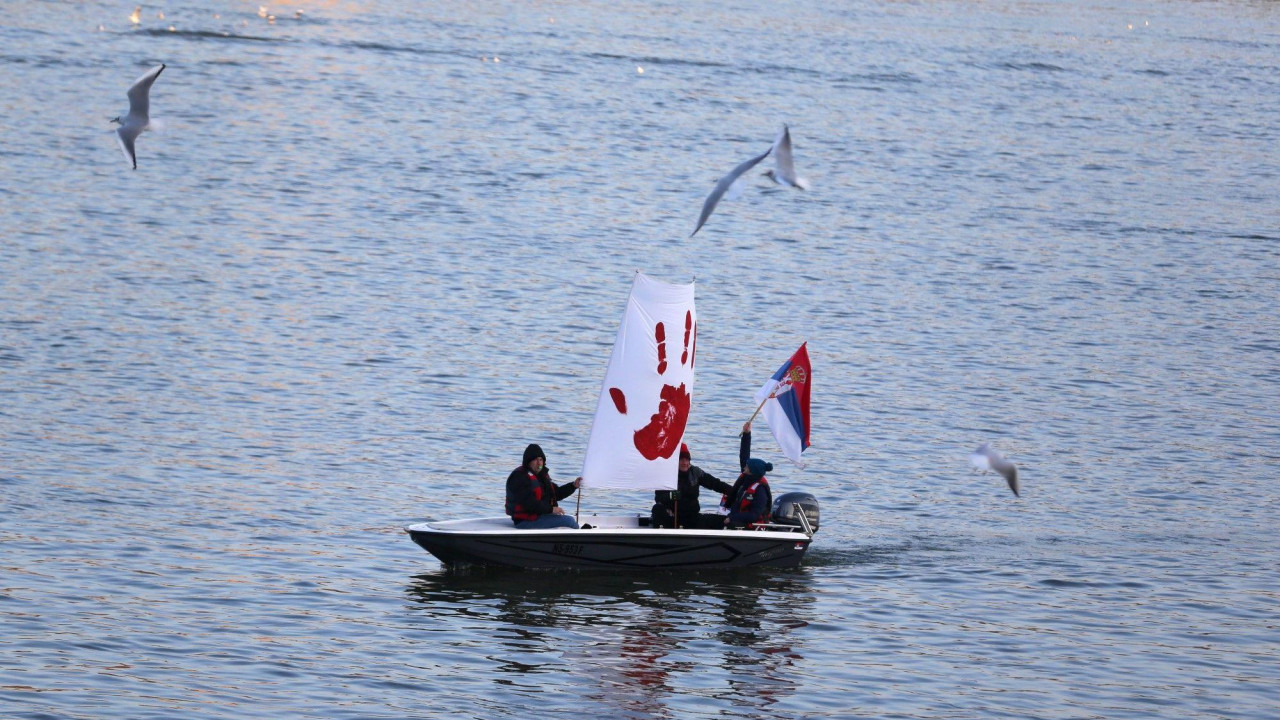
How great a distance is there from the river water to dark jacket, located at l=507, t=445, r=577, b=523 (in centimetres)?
107

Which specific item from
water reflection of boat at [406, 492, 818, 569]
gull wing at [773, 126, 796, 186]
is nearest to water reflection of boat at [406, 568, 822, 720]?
water reflection of boat at [406, 492, 818, 569]

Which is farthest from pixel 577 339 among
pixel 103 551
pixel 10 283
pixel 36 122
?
pixel 36 122

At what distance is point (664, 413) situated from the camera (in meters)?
26.3

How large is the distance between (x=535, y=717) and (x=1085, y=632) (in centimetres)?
911

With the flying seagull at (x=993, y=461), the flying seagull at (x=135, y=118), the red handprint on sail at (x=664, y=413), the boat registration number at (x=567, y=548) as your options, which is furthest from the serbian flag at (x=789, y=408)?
the flying seagull at (x=135, y=118)

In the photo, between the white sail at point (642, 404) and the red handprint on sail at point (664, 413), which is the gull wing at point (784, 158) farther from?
the red handprint on sail at point (664, 413)

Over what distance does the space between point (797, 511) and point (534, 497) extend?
4413 millimetres

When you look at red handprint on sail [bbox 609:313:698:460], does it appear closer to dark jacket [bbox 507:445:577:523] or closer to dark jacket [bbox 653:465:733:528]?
dark jacket [bbox 653:465:733:528]

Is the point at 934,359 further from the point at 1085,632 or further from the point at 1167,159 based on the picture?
the point at 1167,159

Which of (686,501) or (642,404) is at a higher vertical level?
(642,404)

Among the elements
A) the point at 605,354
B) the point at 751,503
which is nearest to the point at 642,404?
the point at 751,503

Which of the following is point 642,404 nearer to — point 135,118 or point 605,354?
point 135,118

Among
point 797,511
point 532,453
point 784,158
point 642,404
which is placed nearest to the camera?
point 784,158

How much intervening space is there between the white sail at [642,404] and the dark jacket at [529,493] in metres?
0.66
